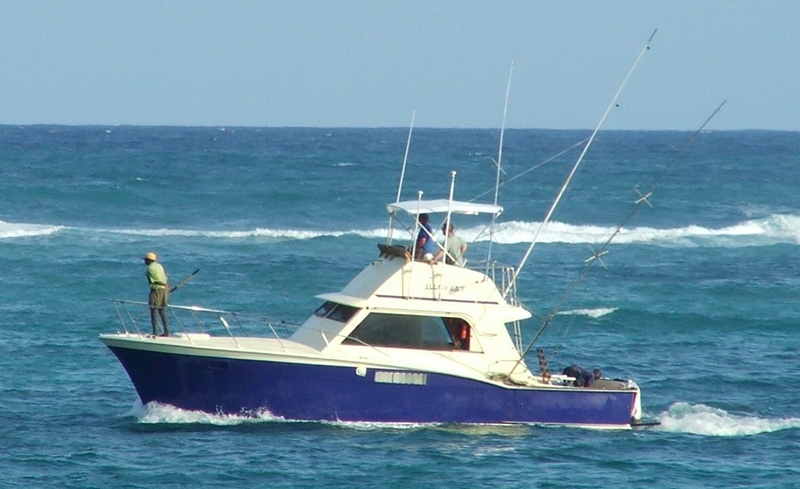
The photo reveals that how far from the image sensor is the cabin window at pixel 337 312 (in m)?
18.2

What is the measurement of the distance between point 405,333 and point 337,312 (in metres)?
A: 1.00

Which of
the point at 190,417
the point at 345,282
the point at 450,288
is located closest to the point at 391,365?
the point at 450,288

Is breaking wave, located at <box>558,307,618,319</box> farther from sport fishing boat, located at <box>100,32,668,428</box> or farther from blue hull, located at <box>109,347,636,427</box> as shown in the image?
blue hull, located at <box>109,347,636,427</box>

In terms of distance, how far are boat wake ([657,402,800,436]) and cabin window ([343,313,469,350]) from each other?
11.2 feet

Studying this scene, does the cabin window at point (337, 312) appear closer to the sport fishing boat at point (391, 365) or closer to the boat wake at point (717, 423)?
the sport fishing boat at point (391, 365)

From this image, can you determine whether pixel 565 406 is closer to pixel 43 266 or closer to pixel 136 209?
pixel 43 266

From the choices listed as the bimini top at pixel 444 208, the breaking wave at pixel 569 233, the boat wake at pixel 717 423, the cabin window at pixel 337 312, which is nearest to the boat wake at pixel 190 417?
the cabin window at pixel 337 312

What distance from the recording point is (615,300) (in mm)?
31422

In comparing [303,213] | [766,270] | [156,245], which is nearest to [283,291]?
[156,245]

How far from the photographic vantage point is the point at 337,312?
18.4 m

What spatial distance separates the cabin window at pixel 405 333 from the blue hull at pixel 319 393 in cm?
57

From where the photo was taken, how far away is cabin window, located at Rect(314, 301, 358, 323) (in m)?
18.2

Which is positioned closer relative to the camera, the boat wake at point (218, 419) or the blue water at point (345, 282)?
the blue water at point (345, 282)

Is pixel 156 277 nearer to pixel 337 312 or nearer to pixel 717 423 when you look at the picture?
pixel 337 312
